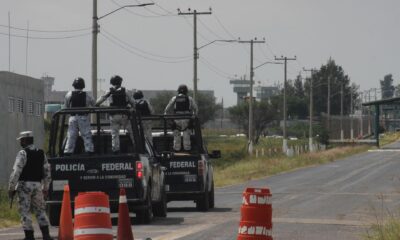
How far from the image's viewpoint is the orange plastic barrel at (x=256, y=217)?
1145 cm

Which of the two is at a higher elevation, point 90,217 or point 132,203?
point 90,217

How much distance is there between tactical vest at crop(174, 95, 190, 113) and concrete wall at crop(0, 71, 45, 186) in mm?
8729

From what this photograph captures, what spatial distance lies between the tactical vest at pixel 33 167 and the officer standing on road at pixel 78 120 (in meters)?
2.78

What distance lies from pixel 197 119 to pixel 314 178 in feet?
74.1

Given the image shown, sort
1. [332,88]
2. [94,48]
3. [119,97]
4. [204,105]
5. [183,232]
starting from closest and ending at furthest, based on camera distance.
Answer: [183,232] < [119,97] < [94,48] < [204,105] < [332,88]

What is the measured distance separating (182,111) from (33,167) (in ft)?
26.5

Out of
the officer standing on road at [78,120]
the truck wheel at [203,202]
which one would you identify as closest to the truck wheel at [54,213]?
the officer standing on road at [78,120]

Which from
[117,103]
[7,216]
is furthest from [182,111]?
[7,216]

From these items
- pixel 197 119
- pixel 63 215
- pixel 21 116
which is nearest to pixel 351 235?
pixel 63 215

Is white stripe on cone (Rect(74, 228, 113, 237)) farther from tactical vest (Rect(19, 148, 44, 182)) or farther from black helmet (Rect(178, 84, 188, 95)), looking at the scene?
black helmet (Rect(178, 84, 188, 95))

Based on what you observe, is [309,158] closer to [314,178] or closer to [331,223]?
[314,178]

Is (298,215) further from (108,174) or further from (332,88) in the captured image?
(332,88)

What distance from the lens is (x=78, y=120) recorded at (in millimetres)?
18141

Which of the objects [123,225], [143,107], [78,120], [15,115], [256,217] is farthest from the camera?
[15,115]
